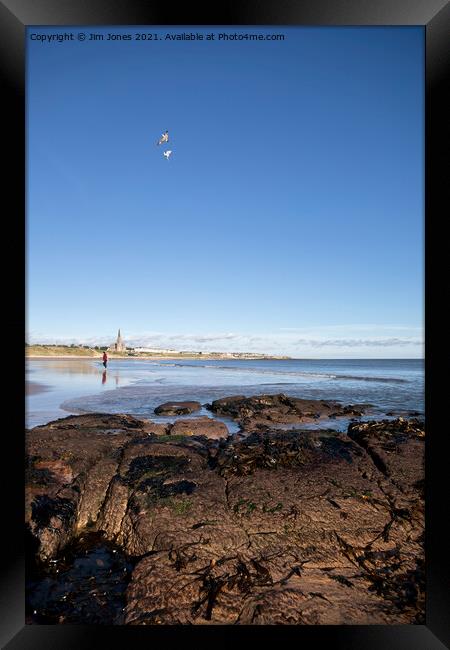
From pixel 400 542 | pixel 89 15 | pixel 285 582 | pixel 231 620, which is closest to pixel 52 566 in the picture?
pixel 231 620

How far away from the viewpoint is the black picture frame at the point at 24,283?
2314 mm

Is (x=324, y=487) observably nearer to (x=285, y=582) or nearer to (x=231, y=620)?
(x=285, y=582)

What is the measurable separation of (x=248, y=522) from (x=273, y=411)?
7738mm

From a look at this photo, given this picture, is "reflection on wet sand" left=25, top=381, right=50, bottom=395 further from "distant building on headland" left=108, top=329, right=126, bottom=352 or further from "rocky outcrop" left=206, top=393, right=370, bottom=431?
"distant building on headland" left=108, top=329, right=126, bottom=352

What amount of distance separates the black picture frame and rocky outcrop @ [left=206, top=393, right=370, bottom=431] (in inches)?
270

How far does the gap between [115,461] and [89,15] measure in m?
5.41

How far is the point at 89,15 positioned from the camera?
260 centimetres

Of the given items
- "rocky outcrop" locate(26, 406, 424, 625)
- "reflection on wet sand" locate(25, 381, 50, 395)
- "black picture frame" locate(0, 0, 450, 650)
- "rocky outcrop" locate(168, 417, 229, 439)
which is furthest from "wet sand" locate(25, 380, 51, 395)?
"black picture frame" locate(0, 0, 450, 650)

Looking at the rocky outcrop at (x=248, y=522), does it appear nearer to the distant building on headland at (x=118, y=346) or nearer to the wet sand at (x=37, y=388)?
the wet sand at (x=37, y=388)

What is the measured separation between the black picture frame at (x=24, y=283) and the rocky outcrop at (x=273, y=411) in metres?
6.86

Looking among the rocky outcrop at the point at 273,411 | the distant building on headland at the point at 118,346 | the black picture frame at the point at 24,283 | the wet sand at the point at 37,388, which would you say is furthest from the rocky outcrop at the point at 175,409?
the distant building on headland at the point at 118,346

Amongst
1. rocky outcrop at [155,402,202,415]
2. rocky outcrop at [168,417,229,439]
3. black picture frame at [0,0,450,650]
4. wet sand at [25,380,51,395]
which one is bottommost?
rocky outcrop at [155,402,202,415]

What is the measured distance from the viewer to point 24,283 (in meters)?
2.59

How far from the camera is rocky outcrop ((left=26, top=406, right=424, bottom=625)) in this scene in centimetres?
284
